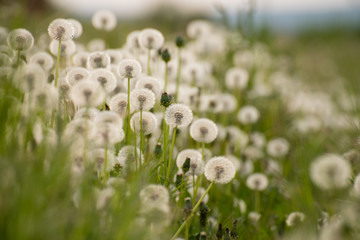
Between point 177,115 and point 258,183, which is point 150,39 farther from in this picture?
point 258,183

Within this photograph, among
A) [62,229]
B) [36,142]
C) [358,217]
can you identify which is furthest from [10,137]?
[358,217]

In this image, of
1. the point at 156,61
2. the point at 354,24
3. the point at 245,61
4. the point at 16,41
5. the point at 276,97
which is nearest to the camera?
the point at 16,41

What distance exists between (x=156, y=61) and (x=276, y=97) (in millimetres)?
1441

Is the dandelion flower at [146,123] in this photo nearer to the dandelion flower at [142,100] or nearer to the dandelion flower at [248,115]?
the dandelion flower at [142,100]

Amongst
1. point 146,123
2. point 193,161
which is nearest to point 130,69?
point 146,123

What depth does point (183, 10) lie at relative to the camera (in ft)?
53.0

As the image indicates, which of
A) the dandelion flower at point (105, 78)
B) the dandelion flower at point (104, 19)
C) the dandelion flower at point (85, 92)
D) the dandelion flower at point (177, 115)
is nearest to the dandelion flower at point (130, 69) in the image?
the dandelion flower at point (105, 78)

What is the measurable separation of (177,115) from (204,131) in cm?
15

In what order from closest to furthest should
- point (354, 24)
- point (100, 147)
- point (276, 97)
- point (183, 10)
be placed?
1. point (100, 147)
2. point (276, 97)
3. point (354, 24)
4. point (183, 10)

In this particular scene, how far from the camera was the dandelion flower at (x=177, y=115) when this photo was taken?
150 cm

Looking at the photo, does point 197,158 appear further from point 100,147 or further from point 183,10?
point 183,10

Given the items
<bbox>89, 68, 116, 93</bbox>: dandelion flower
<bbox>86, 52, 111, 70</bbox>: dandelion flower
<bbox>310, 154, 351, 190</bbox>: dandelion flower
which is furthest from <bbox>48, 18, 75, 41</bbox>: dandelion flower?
<bbox>310, 154, 351, 190</bbox>: dandelion flower

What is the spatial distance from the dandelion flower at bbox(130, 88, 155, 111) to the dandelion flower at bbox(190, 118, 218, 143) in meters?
0.22

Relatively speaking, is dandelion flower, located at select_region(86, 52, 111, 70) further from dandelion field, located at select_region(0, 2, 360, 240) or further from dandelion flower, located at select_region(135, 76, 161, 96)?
dandelion flower, located at select_region(135, 76, 161, 96)
